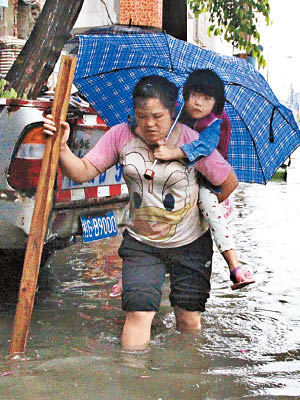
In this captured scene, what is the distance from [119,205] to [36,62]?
1.37 m

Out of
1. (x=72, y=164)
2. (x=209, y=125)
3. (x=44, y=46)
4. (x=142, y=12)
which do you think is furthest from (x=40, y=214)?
(x=142, y=12)

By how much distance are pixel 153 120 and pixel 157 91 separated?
15cm

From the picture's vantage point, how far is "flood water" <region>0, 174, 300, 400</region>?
3.36 metres

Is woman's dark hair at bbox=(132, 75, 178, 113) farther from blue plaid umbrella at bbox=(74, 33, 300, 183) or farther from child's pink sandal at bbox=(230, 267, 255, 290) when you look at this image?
child's pink sandal at bbox=(230, 267, 255, 290)

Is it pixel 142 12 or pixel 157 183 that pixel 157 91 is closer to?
pixel 157 183

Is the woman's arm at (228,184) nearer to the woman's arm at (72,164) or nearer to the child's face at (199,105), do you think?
the child's face at (199,105)

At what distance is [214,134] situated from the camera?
12.8 feet

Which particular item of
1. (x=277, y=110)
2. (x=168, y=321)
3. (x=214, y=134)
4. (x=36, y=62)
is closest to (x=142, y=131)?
(x=214, y=134)

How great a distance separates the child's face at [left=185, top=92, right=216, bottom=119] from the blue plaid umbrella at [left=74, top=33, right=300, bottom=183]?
0.26m

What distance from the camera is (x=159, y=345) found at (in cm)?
414

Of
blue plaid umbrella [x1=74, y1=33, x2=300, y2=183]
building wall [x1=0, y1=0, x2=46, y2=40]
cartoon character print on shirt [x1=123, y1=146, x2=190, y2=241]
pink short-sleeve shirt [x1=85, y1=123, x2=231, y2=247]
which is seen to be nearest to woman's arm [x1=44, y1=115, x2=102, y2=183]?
pink short-sleeve shirt [x1=85, y1=123, x2=231, y2=247]

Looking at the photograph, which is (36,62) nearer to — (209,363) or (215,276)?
(215,276)

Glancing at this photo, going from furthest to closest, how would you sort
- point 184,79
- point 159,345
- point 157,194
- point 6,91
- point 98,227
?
point 6,91 < point 98,227 < point 184,79 < point 159,345 < point 157,194

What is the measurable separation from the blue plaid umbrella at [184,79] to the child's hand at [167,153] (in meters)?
0.67
